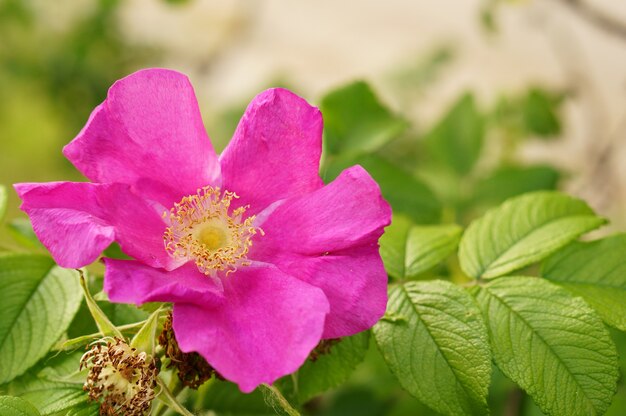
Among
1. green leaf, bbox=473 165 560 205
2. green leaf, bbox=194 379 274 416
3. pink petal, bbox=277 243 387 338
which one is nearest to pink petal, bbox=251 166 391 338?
pink petal, bbox=277 243 387 338

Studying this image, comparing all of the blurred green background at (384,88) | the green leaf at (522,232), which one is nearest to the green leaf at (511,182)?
the blurred green background at (384,88)

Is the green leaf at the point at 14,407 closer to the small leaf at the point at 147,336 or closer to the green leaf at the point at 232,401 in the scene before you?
the small leaf at the point at 147,336

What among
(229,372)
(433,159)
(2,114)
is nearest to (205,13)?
(2,114)

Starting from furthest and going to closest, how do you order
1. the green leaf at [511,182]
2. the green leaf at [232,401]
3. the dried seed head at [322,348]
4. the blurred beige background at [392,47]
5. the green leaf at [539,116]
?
the blurred beige background at [392,47] → the green leaf at [539,116] → the green leaf at [511,182] → the green leaf at [232,401] → the dried seed head at [322,348]

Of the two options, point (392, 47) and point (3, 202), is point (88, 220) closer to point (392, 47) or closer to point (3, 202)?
point (3, 202)

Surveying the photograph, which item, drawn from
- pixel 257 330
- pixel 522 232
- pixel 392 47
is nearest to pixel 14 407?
pixel 257 330

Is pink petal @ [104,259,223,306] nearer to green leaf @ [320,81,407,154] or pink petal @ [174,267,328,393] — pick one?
pink petal @ [174,267,328,393]
